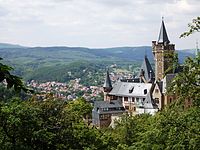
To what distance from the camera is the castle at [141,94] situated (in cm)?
6669

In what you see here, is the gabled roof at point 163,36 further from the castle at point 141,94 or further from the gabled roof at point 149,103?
the gabled roof at point 149,103

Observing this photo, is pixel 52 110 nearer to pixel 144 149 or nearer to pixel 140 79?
pixel 144 149

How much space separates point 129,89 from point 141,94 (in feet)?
11.4

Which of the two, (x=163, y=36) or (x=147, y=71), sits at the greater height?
(x=163, y=36)

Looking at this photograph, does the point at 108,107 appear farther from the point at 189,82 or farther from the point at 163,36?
the point at 189,82

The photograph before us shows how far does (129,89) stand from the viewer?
253 feet

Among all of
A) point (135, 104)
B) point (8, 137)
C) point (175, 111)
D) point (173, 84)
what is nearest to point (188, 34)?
point (173, 84)

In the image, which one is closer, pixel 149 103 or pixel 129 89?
pixel 149 103

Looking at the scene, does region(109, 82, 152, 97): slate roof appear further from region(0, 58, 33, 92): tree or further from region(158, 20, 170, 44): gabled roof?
region(0, 58, 33, 92): tree

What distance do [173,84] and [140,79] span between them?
67.7m

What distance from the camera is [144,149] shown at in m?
20.8

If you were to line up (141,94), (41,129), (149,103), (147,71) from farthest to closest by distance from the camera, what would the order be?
(147,71) → (141,94) → (149,103) → (41,129)

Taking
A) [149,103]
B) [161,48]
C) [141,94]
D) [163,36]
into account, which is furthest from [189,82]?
[163,36]

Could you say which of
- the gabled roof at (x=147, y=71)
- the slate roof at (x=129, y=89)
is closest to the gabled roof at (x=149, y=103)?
the slate roof at (x=129, y=89)
